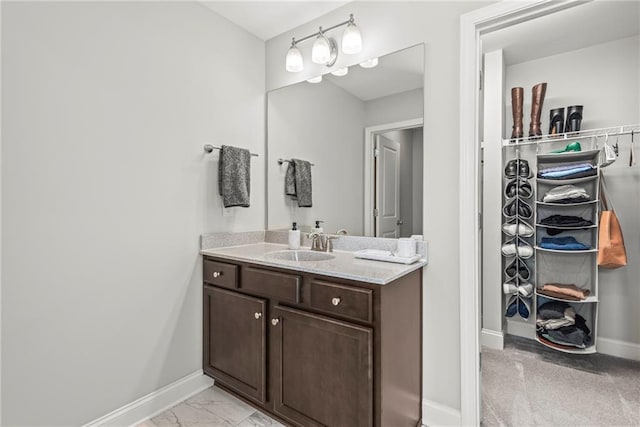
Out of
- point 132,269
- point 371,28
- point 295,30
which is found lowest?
point 132,269

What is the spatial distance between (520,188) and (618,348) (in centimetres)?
147

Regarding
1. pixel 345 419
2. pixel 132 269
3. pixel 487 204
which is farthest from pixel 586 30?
pixel 132 269

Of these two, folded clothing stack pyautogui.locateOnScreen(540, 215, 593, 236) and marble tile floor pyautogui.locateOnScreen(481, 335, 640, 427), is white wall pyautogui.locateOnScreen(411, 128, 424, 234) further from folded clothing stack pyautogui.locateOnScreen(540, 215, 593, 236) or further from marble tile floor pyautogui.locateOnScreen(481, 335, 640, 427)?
folded clothing stack pyautogui.locateOnScreen(540, 215, 593, 236)

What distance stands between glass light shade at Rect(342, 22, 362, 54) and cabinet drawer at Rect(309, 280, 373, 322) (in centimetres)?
143

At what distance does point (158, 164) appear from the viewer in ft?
5.98

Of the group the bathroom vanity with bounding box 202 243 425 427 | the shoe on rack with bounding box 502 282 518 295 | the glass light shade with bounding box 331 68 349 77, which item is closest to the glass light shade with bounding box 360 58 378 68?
the glass light shade with bounding box 331 68 349 77

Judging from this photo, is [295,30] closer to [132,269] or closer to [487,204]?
[132,269]

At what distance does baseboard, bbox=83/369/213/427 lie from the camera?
164cm

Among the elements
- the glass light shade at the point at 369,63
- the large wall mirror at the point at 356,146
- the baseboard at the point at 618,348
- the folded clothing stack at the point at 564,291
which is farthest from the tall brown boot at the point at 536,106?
the baseboard at the point at 618,348

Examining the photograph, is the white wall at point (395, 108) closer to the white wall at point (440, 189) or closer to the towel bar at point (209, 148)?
the white wall at point (440, 189)

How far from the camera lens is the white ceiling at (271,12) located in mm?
2012

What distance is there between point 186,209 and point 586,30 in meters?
3.20

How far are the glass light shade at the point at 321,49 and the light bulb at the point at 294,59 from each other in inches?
Answer: 6.6

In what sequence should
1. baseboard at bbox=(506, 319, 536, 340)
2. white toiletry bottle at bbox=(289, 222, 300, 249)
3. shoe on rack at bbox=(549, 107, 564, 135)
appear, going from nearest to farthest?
white toiletry bottle at bbox=(289, 222, 300, 249) < shoe on rack at bbox=(549, 107, 564, 135) < baseboard at bbox=(506, 319, 536, 340)
